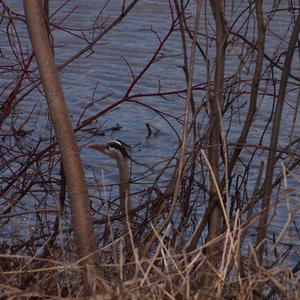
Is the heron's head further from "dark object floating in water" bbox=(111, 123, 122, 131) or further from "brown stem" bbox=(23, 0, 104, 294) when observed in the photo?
"dark object floating in water" bbox=(111, 123, 122, 131)

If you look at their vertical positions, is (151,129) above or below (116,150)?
below

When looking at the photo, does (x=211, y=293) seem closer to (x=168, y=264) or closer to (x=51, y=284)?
(x=168, y=264)

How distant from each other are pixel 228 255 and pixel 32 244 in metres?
1.48

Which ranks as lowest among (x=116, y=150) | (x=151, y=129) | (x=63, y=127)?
(x=151, y=129)

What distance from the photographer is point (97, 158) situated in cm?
962

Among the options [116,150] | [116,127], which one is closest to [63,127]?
[116,150]

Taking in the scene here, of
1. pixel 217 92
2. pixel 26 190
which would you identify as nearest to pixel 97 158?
pixel 26 190

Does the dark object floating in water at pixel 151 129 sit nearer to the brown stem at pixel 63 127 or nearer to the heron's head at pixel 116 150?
the heron's head at pixel 116 150

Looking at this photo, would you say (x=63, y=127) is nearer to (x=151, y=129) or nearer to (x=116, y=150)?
(x=116, y=150)

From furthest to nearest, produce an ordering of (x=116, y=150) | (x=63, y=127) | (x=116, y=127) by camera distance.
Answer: (x=116, y=127) < (x=116, y=150) < (x=63, y=127)

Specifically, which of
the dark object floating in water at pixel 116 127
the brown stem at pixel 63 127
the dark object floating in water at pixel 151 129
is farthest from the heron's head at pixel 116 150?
the dark object floating in water at pixel 151 129

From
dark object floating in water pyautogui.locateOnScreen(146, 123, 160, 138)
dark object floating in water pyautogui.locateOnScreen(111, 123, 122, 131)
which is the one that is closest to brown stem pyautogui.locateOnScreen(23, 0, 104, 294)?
dark object floating in water pyautogui.locateOnScreen(111, 123, 122, 131)

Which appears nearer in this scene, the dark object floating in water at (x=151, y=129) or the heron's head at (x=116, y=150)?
the heron's head at (x=116, y=150)

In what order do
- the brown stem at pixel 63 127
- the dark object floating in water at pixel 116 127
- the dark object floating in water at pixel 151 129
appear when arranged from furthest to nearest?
1. the dark object floating in water at pixel 151 129
2. the dark object floating in water at pixel 116 127
3. the brown stem at pixel 63 127
